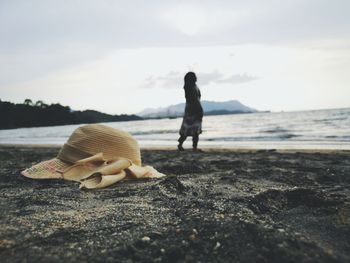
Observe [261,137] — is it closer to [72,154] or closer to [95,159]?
[72,154]

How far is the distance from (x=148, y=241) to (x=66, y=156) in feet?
9.88

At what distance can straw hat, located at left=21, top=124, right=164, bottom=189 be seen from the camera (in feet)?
14.0

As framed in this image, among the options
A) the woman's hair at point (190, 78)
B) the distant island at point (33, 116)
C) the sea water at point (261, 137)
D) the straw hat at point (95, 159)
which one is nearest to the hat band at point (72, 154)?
the straw hat at point (95, 159)

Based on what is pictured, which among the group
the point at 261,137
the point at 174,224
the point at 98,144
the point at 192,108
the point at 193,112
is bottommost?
the point at 261,137

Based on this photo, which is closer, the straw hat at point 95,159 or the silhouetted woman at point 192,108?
the straw hat at point 95,159

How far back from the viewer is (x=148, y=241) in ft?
6.60

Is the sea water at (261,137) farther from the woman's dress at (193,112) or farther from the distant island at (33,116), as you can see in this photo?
the distant island at (33,116)

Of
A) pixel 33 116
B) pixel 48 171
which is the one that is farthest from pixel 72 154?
pixel 33 116

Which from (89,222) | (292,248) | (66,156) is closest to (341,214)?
(292,248)

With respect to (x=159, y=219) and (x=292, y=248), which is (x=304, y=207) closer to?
(x=292, y=248)

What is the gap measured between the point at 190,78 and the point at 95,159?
5.55 m

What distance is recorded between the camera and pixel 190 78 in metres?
9.41

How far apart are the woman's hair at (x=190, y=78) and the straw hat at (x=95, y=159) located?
4888mm

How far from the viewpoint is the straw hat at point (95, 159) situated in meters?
4.26
